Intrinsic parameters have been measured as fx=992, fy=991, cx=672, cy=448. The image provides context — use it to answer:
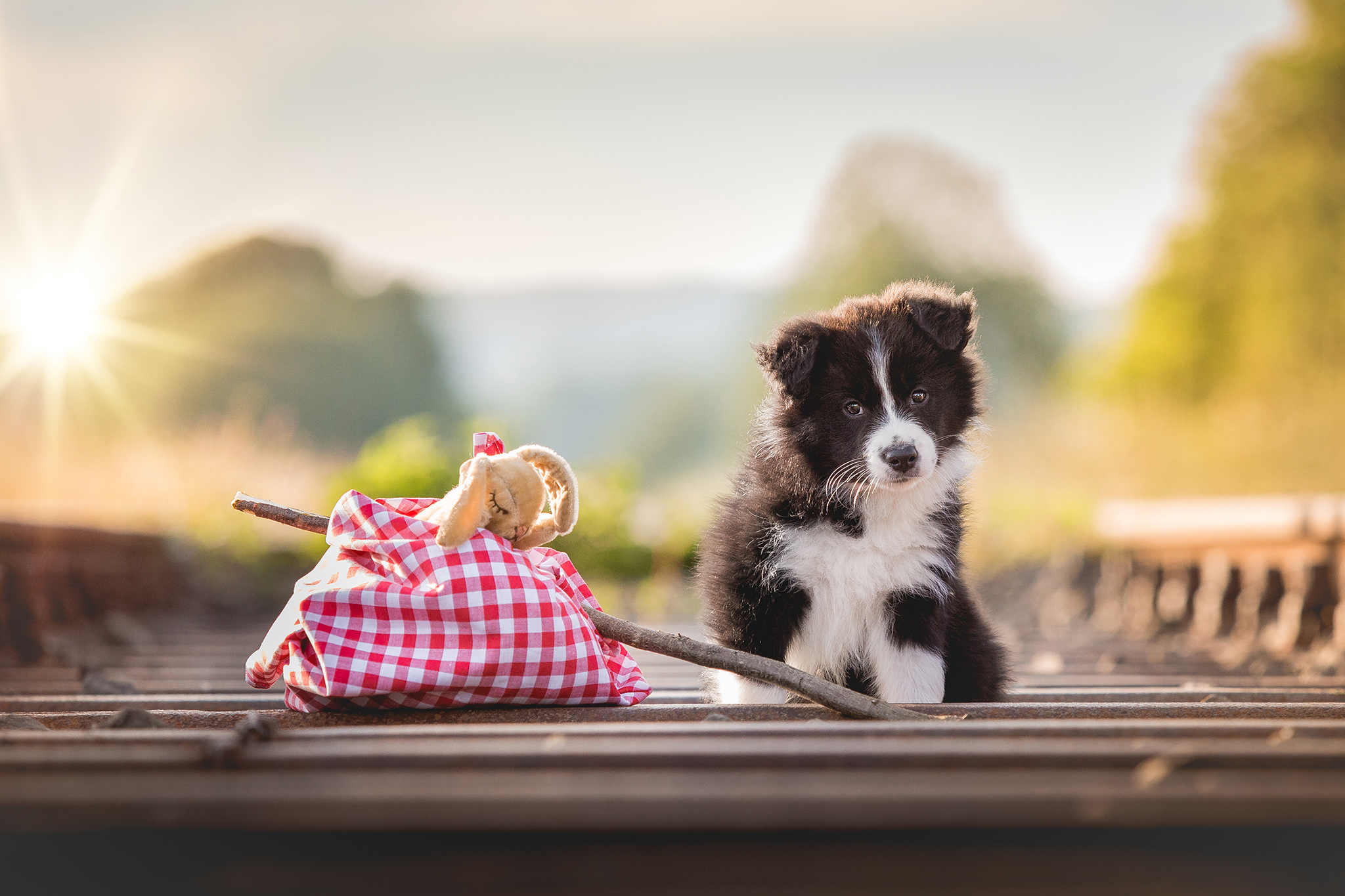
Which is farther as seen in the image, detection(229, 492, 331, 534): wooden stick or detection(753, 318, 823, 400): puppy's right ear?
detection(753, 318, 823, 400): puppy's right ear

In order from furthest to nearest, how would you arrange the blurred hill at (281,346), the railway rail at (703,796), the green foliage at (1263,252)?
1. the blurred hill at (281,346)
2. the green foliage at (1263,252)
3. the railway rail at (703,796)

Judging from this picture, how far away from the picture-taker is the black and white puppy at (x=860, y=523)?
2412mm

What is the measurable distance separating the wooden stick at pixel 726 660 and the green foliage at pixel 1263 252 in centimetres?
1855

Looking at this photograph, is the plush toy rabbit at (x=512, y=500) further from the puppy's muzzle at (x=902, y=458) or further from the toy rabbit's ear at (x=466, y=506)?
the puppy's muzzle at (x=902, y=458)

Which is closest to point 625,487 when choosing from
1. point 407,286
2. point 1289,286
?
point 1289,286

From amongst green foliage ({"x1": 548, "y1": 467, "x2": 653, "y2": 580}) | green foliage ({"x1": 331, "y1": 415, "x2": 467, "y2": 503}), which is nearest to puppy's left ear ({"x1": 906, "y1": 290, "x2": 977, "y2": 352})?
green foliage ({"x1": 331, "y1": 415, "x2": 467, "y2": 503})

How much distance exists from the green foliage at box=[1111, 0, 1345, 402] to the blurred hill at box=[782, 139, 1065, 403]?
29.4ft

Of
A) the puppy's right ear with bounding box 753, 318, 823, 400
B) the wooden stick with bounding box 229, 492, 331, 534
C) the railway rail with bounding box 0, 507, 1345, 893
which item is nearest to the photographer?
the railway rail with bounding box 0, 507, 1345, 893

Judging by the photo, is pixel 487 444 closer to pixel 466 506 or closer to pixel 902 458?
pixel 466 506

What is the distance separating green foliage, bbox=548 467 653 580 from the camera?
8.61 meters

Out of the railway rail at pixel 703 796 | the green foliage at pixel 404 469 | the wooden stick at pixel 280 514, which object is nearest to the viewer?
the railway rail at pixel 703 796

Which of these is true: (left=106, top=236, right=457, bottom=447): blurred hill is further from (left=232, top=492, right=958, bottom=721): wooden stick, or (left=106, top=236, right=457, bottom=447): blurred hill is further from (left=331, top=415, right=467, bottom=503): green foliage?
(left=232, top=492, right=958, bottom=721): wooden stick

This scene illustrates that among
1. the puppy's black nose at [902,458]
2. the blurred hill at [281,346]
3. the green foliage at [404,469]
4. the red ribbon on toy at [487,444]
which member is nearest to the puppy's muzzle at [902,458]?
the puppy's black nose at [902,458]

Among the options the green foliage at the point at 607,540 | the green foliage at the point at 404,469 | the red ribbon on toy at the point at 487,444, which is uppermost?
the red ribbon on toy at the point at 487,444
